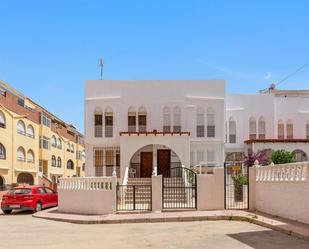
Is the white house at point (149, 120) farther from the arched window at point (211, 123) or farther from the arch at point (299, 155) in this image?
the arch at point (299, 155)

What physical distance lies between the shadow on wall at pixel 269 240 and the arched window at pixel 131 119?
64.1 feet

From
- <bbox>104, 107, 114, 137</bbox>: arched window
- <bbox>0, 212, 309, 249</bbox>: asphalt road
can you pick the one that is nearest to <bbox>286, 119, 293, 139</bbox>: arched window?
<bbox>104, 107, 114, 137</bbox>: arched window

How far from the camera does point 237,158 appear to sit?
34.2m

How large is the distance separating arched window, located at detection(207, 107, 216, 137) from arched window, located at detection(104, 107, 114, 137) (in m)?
7.06

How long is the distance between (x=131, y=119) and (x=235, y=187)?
44.4 ft

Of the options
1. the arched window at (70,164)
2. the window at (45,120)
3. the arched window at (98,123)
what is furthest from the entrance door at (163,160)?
the arched window at (70,164)

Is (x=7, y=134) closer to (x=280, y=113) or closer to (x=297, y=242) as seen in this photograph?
(x=280, y=113)

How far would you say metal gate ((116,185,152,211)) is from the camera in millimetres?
18031

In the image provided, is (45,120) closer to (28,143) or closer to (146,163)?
(28,143)

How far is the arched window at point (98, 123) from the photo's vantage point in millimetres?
30797

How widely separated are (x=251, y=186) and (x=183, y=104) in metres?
14.3

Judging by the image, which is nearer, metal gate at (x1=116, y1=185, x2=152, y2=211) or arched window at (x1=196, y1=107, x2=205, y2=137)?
metal gate at (x1=116, y1=185, x2=152, y2=211)

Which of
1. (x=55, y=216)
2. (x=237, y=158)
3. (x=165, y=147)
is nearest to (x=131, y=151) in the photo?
(x=165, y=147)

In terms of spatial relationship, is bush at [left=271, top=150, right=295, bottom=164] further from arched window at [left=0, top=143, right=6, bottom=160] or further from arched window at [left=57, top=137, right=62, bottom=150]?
arched window at [left=57, top=137, right=62, bottom=150]
